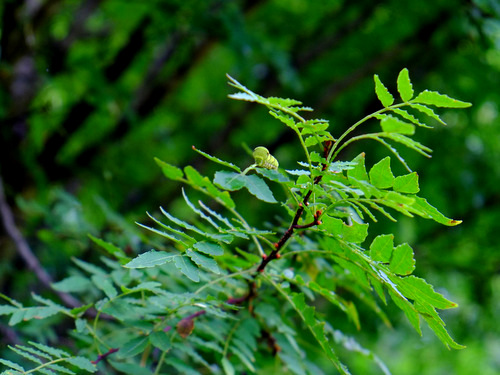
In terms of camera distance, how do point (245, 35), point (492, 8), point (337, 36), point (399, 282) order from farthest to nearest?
point (337, 36) → point (245, 35) → point (492, 8) → point (399, 282)

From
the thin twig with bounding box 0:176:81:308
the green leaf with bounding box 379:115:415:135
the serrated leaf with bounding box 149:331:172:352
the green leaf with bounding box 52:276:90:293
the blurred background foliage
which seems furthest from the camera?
the blurred background foliage

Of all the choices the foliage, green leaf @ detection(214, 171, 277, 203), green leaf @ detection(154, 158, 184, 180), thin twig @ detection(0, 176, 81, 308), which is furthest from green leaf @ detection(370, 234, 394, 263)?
thin twig @ detection(0, 176, 81, 308)

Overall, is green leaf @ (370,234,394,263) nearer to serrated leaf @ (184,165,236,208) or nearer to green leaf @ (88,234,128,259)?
serrated leaf @ (184,165,236,208)

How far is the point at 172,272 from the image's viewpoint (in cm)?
76

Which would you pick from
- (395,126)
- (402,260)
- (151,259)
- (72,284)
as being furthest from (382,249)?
(72,284)

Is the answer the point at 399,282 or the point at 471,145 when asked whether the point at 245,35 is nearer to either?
the point at 399,282

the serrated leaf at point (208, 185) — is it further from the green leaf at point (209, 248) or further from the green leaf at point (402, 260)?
the green leaf at point (402, 260)

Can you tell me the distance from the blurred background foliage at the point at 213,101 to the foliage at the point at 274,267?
0.67 meters

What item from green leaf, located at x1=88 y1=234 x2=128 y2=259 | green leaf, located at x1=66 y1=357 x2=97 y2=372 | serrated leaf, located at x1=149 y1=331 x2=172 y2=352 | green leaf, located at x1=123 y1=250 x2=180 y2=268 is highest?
green leaf, located at x1=123 y1=250 x2=180 y2=268

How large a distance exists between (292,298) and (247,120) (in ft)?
5.76

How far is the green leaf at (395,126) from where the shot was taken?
0.49m

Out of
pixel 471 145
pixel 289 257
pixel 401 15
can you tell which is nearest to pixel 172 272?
pixel 289 257

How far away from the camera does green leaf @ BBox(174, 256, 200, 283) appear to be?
52 centimetres

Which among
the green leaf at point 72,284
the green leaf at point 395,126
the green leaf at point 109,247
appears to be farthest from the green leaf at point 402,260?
the green leaf at point 72,284
